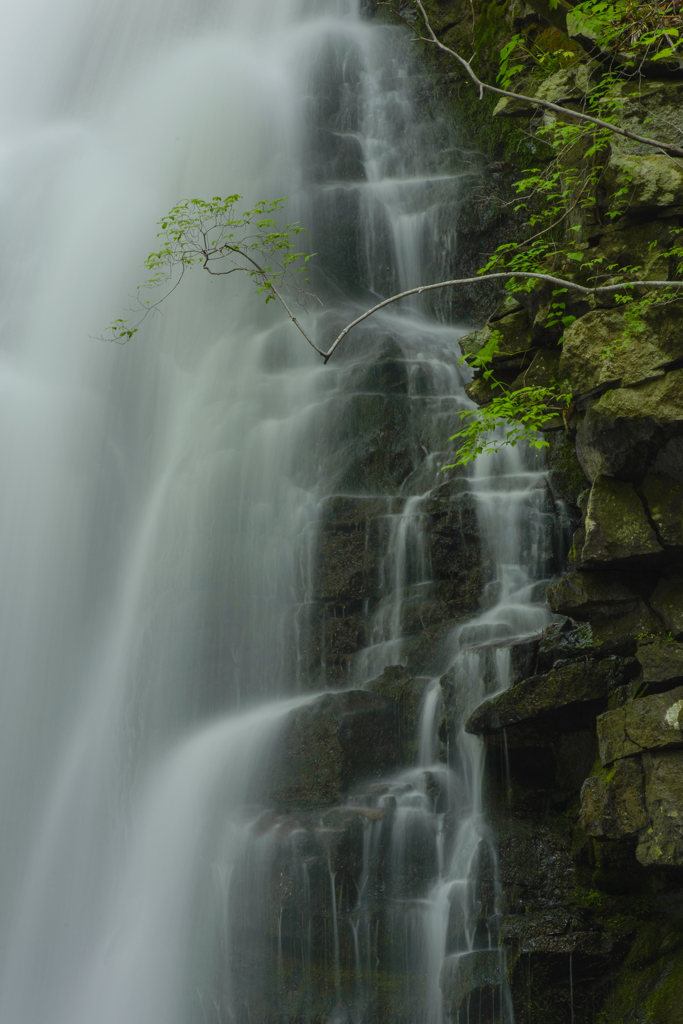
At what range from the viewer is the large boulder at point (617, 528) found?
21.5 feet

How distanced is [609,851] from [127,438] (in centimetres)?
1082

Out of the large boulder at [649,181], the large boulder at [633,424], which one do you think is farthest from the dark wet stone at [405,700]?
the large boulder at [649,181]

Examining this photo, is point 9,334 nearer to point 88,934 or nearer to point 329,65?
point 329,65

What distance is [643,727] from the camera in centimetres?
618

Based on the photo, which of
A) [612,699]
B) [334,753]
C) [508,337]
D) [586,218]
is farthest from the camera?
[334,753]

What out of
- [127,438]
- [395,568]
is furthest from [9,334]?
[395,568]

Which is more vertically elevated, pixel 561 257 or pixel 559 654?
pixel 561 257

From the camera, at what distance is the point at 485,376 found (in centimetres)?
796

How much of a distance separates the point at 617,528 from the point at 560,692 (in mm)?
1636

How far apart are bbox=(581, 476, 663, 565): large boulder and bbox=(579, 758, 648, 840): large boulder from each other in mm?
1518

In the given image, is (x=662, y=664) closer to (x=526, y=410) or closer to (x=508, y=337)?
(x=526, y=410)

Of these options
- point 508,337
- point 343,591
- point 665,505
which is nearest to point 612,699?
point 665,505

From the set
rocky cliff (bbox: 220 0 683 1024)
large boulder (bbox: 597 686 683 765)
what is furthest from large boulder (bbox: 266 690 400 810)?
large boulder (bbox: 597 686 683 765)

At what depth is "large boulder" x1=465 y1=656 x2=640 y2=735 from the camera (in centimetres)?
732
